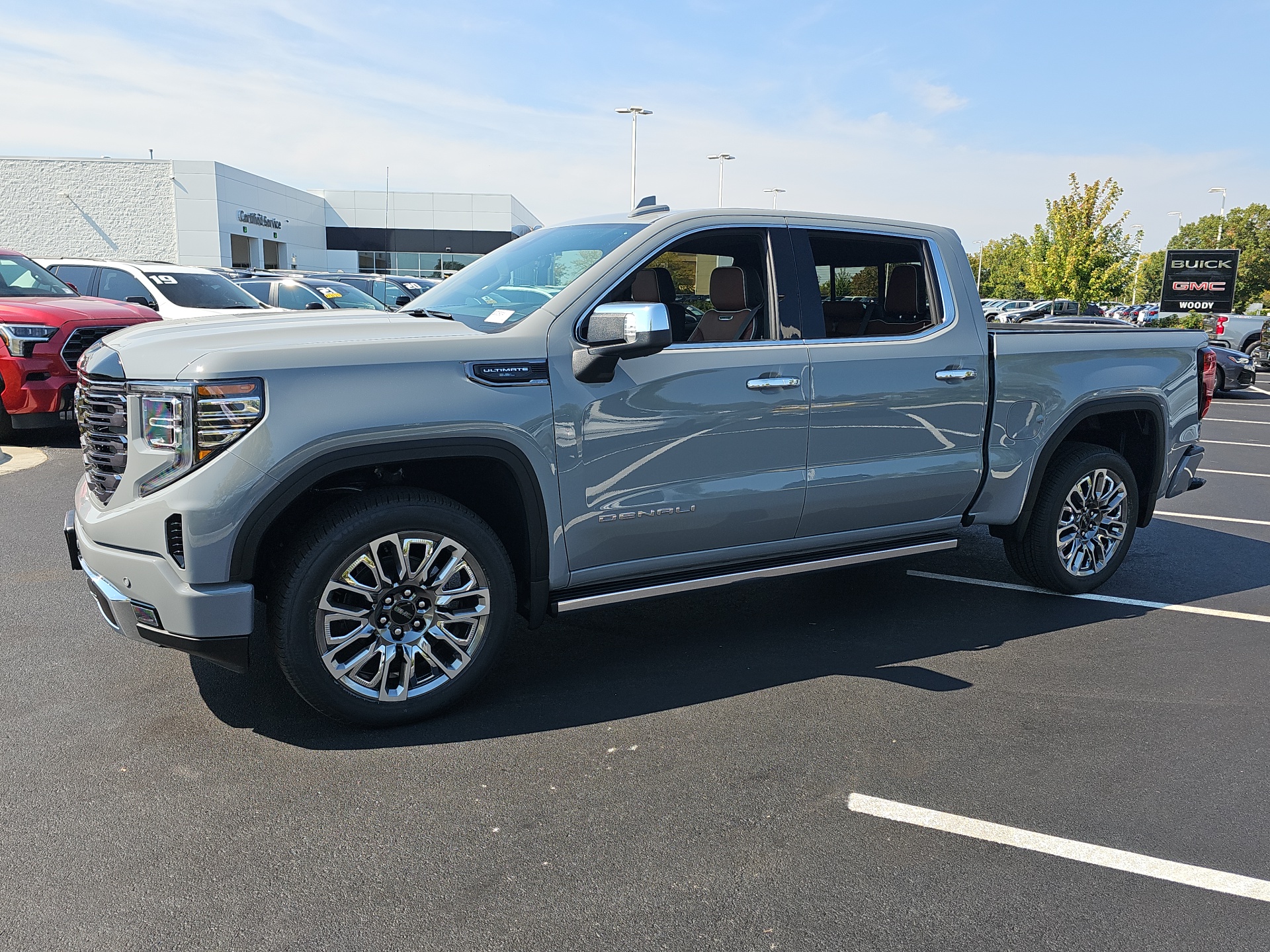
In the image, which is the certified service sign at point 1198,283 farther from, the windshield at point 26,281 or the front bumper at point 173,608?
the front bumper at point 173,608

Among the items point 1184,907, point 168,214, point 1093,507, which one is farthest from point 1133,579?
point 168,214

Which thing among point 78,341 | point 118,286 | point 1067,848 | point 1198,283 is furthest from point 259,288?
point 1198,283

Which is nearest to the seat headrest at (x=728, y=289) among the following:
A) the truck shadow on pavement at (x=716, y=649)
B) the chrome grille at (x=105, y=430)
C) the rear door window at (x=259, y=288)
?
the truck shadow on pavement at (x=716, y=649)

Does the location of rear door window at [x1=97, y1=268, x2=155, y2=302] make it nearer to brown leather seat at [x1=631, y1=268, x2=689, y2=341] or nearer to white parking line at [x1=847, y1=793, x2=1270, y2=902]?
brown leather seat at [x1=631, y1=268, x2=689, y2=341]

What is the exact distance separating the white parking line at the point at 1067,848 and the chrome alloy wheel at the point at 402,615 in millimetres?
1553

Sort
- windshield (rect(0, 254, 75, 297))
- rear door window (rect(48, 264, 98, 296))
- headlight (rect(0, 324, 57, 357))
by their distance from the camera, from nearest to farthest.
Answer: headlight (rect(0, 324, 57, 357)), windshield (rect(0, 254, 75, 297)), rear door window (rect(48, 264, 98, 296))

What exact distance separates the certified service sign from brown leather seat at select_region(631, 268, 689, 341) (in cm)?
3345

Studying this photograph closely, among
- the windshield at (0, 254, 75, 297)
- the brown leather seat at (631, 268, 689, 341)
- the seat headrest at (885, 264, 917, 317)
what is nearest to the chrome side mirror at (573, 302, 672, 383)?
the brown leather seat at (631, 268, 689, 341)

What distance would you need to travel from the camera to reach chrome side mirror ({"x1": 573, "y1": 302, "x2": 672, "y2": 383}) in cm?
365

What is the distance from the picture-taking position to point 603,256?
4184 mm

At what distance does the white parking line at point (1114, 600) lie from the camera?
5461 millimetres

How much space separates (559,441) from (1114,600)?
12.1ft

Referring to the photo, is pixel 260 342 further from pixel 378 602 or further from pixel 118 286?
pixel 118 286

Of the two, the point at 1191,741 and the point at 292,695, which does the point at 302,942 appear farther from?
the point at 1191,741
